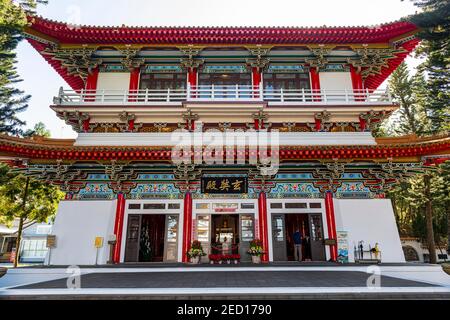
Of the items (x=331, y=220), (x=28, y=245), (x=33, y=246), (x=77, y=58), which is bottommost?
(x=33, y=246)

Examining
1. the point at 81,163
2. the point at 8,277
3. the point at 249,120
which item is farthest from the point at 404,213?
the point at 8,277

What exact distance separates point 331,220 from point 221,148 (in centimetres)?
548

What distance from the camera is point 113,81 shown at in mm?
13805

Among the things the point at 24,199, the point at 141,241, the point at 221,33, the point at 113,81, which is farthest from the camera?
the point at 24,199

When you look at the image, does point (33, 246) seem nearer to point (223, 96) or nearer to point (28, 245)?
point (28, 245)

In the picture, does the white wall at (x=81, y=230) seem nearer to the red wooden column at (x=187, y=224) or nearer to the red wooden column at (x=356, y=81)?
the red wooden column at (x=187, y=224)

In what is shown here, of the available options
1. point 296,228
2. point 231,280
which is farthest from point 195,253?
point 296,228

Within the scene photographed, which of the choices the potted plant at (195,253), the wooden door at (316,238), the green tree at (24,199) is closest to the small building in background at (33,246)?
the green tree at (24,199)

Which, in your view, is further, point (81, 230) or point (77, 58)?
point (77, 58)

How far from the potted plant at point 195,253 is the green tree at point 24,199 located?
14412 mm

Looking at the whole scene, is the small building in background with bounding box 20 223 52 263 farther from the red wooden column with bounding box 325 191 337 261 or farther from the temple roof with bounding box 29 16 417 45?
the red wooden column with bounding box 325 191 337 261

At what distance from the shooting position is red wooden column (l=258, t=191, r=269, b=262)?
11.0 meters
